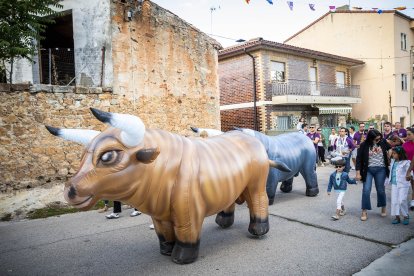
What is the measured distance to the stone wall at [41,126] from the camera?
21.4 feet

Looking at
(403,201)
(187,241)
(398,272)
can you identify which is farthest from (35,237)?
(403,201)

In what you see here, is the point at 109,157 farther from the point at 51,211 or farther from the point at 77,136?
the point at 51,211

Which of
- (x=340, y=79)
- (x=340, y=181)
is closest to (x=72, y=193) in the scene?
(x=340, y=181)

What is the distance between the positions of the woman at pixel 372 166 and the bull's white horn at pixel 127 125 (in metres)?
3.86

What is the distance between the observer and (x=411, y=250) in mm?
3809

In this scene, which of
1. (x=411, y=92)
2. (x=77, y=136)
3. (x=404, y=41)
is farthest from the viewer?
(x=411, y=92)

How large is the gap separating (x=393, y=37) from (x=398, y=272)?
22.3m

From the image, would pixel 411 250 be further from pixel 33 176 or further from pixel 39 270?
pixel 33 176

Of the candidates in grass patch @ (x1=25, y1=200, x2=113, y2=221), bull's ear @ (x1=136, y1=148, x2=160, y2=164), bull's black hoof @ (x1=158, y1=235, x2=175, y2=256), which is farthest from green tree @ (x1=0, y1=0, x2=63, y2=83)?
bull's black hoof @ (x1=158, y1=235, x2=175, y2=256)

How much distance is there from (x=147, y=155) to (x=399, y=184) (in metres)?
4.06

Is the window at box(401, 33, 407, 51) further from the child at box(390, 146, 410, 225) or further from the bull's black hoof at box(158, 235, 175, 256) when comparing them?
the bull's black hoof at box(158, 235, 175, 256)

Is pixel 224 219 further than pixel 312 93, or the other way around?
pixel 312 93

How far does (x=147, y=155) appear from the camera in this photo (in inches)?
116

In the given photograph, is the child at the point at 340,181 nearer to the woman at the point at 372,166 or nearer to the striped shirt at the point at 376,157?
the woman at the point at 372,166
